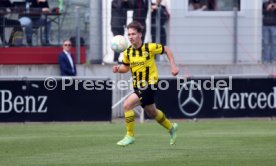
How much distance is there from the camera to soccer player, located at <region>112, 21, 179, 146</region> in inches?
567

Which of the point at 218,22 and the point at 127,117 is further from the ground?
the point at 218,22

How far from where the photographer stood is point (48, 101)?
69.9 ft

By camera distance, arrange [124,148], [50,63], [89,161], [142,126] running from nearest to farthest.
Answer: [89,161] < [124,148] < [142,126] < [50,63]

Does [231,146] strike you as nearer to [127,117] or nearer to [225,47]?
[127,117]

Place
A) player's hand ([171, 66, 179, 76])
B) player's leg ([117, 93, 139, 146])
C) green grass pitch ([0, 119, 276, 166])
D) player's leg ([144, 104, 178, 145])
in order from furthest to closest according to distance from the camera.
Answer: player's leg ([144, 104, 178, 145]), player's leg ([117, 93, 139, 146]), player's hand ([171, 66, 179, 76]), green grass pitch ([0, 119, 276, 166])

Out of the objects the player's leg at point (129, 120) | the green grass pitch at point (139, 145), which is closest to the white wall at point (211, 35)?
the green grass pitch at point (139, 145)

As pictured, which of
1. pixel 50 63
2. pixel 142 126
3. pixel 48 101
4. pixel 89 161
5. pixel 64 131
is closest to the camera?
pixel 89 161

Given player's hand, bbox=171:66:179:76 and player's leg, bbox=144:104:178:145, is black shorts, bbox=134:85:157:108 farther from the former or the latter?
player's hand, bbox=171:66:179:76

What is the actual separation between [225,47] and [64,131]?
6993mm

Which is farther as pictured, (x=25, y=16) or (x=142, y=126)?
(x=25, y=16)

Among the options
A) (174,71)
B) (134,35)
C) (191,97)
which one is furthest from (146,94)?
(191,97)

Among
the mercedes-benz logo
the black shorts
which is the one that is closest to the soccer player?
the black shorts

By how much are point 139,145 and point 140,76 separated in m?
1.12

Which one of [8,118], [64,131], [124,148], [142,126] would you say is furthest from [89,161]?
[8,118]
